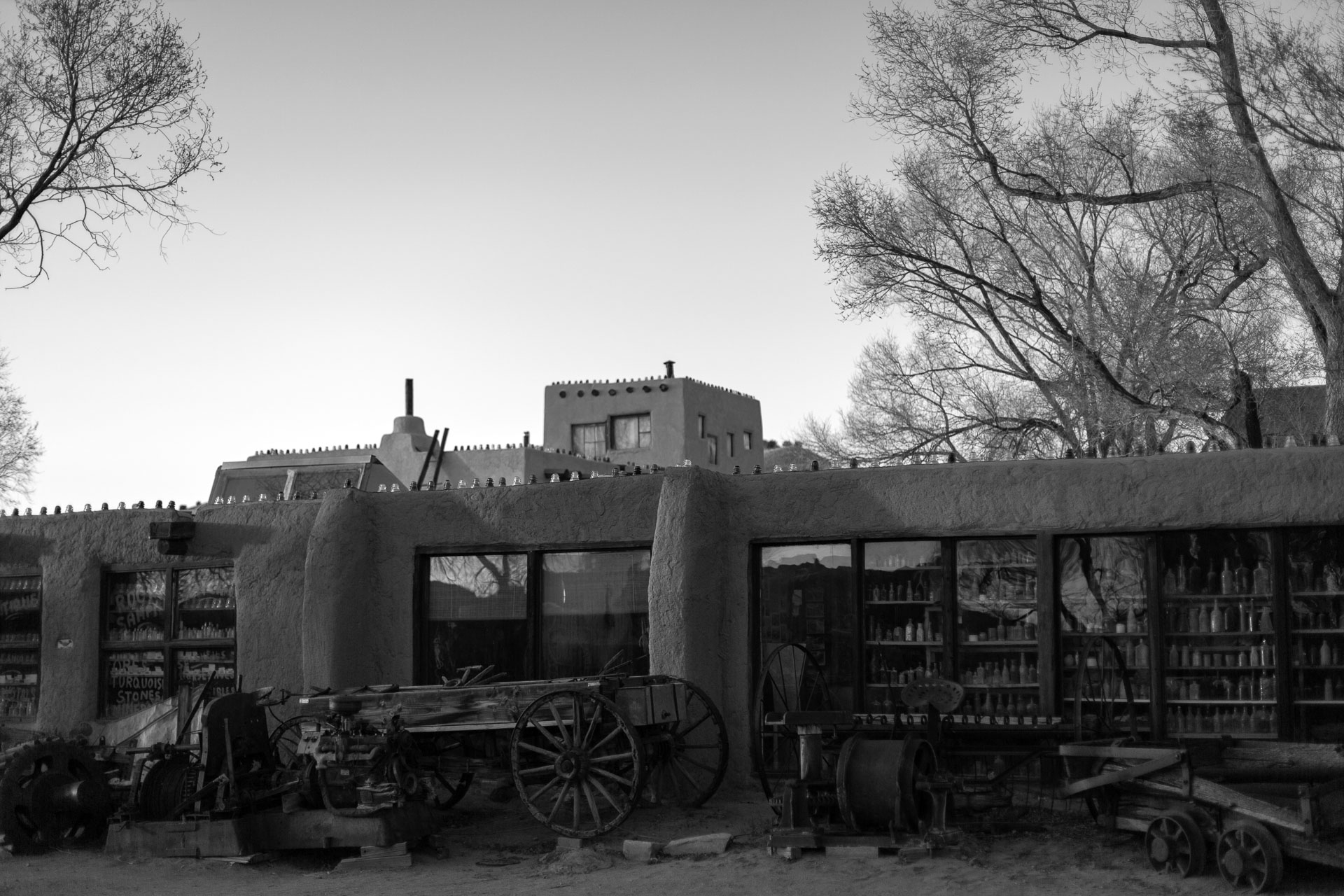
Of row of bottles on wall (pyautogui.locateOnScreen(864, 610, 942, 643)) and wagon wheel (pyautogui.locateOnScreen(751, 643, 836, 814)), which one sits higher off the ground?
row of bottles on wall (pyautogui.locateOnScreen(864, 610, 942, 643))

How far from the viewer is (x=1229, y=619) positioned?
11477 mm

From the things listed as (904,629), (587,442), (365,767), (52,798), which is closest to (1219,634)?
(904,629)

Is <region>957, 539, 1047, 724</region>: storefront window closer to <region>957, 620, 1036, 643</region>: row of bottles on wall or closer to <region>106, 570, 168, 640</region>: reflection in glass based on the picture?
<region>957, 620, 1036, 643</region>: row of bottles on wall

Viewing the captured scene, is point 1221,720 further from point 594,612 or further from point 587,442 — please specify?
point 587,442

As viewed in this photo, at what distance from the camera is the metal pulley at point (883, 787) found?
383 inches

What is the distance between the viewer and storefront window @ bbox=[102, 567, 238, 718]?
581 inches

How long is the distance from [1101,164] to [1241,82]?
23.4 ft

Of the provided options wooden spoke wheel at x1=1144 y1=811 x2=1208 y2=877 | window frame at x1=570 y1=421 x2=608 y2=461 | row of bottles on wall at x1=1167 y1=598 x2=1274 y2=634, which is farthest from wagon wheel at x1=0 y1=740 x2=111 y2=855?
window frame at x1=570 y1=421 x2=608 y2=461

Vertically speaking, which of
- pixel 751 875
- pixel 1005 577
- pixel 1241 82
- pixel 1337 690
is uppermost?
pixel 1241 82

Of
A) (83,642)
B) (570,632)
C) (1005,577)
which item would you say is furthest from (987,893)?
(83,642)

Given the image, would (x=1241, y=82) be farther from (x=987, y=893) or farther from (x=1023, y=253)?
(x=987, y=893)

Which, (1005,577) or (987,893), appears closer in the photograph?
(987,893)

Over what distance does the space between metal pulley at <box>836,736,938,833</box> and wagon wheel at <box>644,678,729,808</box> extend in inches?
73.4

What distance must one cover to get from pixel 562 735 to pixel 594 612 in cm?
258
